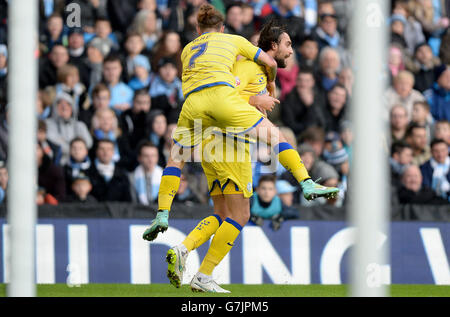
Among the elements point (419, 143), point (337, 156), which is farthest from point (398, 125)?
point (337, 156)

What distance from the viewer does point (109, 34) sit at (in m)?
11.4

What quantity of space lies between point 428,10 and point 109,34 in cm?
419

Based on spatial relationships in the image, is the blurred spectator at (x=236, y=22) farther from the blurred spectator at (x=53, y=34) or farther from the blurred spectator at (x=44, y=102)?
the blurred spectator at (x=44, y=102)

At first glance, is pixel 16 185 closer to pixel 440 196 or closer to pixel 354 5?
pixel 354 5

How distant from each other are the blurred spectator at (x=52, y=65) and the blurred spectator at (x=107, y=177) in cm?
129

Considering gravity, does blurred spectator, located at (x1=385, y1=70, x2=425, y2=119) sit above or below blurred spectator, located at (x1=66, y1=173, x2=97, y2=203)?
above

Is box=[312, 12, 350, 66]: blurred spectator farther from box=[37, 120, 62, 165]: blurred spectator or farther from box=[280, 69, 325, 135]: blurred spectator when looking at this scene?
box=[37, 120, 62, 165]: blurred spectator

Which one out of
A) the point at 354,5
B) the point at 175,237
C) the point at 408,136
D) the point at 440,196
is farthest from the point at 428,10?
the point at 354,5

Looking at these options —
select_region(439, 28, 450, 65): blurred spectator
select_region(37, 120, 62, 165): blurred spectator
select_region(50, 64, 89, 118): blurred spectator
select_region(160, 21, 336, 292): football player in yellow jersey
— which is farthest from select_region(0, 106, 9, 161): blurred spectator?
select_region(439, 28, 450, 65): blurred spectator

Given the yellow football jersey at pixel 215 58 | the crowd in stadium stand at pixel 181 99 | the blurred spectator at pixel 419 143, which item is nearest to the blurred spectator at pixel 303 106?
the crowd in stadium stand at pixel 181 99

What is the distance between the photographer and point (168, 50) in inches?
431

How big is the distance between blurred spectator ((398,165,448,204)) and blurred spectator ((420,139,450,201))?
189 mm

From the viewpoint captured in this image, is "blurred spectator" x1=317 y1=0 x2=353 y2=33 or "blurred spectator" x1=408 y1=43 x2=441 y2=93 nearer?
"blurred spectator" x1=408 y1=43 x2=441 y2=93

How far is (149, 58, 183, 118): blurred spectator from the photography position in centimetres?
1058
